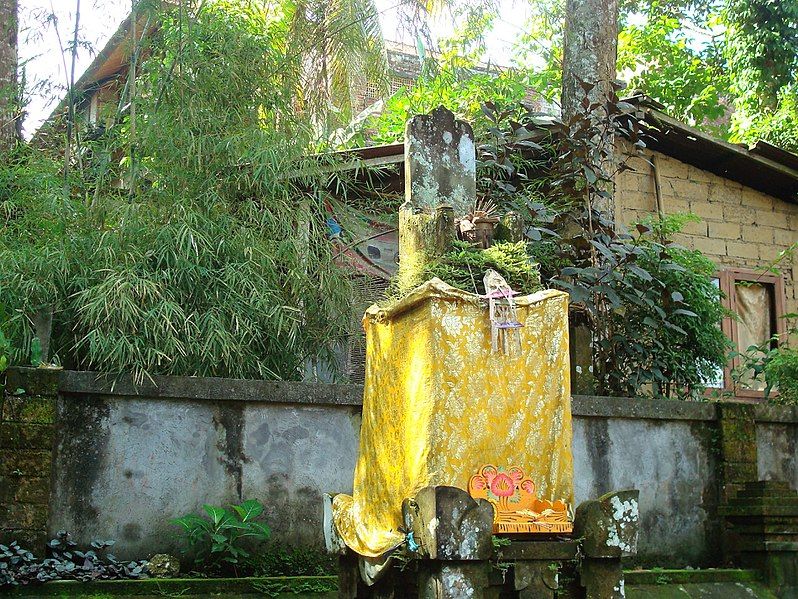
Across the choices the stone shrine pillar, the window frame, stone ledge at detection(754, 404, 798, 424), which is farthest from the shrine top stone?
the window frame

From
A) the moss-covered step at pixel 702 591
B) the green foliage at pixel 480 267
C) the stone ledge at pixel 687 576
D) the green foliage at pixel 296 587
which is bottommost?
the moss-covered step at pixel 702 591

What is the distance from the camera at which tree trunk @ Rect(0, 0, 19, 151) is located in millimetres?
10508

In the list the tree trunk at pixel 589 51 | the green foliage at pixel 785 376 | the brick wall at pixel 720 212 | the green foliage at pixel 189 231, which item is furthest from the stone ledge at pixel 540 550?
the brick wall at pixel 720 212

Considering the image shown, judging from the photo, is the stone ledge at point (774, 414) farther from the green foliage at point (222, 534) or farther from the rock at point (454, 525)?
the rock at point (454, 525)

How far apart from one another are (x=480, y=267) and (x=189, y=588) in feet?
9.39

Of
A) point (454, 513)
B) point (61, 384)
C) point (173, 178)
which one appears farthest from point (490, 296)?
point (173, 178)

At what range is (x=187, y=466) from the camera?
22.1 ft

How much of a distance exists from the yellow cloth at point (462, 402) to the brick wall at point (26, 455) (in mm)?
2324

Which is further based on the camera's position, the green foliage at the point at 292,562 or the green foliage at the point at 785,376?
the green foliage at the point at 785,376

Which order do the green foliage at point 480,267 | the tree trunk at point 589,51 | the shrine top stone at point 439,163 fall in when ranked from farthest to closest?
1. the tree trunk at point 589,51
2. the shrine top stone at point 439,163
3. the green foliage at point 480,267

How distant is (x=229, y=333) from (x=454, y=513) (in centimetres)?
345

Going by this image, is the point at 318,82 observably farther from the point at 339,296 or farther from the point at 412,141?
the point at 412,141

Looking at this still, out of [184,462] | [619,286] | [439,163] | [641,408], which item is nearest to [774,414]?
[641,408]

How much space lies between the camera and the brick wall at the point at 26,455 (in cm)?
611
